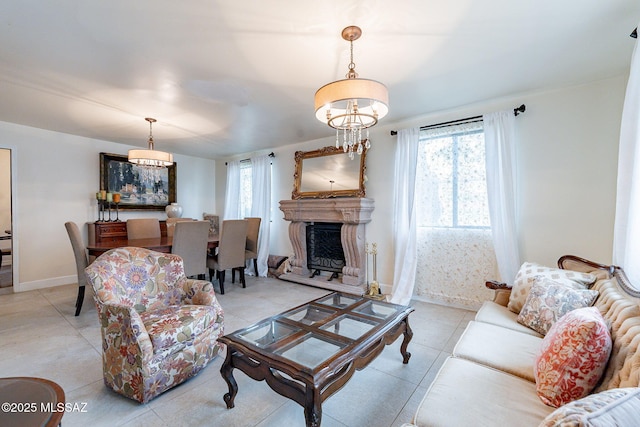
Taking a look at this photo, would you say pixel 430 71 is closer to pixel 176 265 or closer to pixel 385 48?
pixel 385 48

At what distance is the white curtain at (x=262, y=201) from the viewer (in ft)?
16.7

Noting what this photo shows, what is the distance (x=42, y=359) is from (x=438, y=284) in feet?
12.8

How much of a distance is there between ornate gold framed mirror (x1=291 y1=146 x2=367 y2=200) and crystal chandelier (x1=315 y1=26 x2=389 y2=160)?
202 cm

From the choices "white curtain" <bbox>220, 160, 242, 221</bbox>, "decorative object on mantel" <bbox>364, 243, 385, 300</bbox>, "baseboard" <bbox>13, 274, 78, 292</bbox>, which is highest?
"white curtain" <bbox>220, 160, 242, 221</bbox>

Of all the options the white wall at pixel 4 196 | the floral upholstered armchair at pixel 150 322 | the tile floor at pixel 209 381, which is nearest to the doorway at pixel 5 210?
the white wall at pixel 4 196

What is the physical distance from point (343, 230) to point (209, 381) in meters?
2.58

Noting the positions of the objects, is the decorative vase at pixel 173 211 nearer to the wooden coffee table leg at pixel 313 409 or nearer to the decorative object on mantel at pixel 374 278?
the decorative object on mantel at pixel 374 278

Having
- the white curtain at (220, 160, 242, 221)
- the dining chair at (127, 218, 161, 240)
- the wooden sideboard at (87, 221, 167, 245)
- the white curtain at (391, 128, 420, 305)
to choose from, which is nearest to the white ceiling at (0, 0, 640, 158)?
the white curtain at (391, 128, 420, 305)

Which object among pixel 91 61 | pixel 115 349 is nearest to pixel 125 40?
pixel 91 61

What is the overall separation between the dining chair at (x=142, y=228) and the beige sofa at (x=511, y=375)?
4.55 m

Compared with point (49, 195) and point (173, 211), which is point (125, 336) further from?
point (49, 195)

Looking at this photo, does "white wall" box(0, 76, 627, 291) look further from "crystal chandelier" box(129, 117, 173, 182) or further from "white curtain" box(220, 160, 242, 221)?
"crystal chandelier" box(129, 117, 173, 182)

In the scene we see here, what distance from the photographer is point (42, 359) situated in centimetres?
215

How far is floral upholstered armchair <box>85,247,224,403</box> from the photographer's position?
1663 mm
